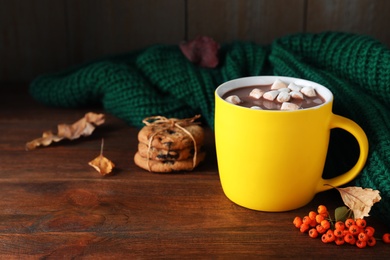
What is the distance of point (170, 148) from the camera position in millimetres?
736

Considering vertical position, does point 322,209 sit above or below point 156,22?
below

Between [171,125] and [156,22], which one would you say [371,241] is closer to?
[171,125]

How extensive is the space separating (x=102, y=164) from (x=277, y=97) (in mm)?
260

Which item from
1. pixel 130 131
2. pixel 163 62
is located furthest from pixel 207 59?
pixel 130 131

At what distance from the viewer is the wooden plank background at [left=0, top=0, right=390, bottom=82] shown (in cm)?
104

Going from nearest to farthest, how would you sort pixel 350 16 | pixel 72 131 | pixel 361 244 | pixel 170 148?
pixel 361 244
pixel 170 148
pixel 72 131
pixel 350 16

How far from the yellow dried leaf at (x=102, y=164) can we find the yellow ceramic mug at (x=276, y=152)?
16 centimetres

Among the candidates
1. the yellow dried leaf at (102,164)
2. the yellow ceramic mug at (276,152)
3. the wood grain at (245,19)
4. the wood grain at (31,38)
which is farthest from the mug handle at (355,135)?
the wood grain at (31,38)

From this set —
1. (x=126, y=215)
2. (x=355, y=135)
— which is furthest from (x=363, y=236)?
(x=126, y=215)

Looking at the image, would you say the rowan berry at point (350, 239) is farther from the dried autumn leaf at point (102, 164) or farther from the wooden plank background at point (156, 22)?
the wooden plank background at point (156, 22)

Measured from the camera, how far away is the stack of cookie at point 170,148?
2.42 ft

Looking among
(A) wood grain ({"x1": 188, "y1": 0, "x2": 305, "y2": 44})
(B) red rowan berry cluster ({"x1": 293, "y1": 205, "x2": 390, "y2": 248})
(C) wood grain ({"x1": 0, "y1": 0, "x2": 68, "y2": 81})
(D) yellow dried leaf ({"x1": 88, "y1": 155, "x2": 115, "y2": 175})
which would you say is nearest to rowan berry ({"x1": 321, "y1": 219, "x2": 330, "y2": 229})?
(B) red rowan berry cluster ({"x1": 293, "y1": 205, "x2": 390, "y2": 248})

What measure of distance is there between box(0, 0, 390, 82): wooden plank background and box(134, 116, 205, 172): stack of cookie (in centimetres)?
36

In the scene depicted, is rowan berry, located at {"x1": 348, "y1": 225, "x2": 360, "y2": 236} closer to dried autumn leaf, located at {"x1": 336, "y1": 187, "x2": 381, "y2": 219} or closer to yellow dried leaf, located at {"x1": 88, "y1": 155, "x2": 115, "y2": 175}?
dried autumn leaf, located at {"x1": 336, "y1": 187, "x2": 381, "y2": 219}
